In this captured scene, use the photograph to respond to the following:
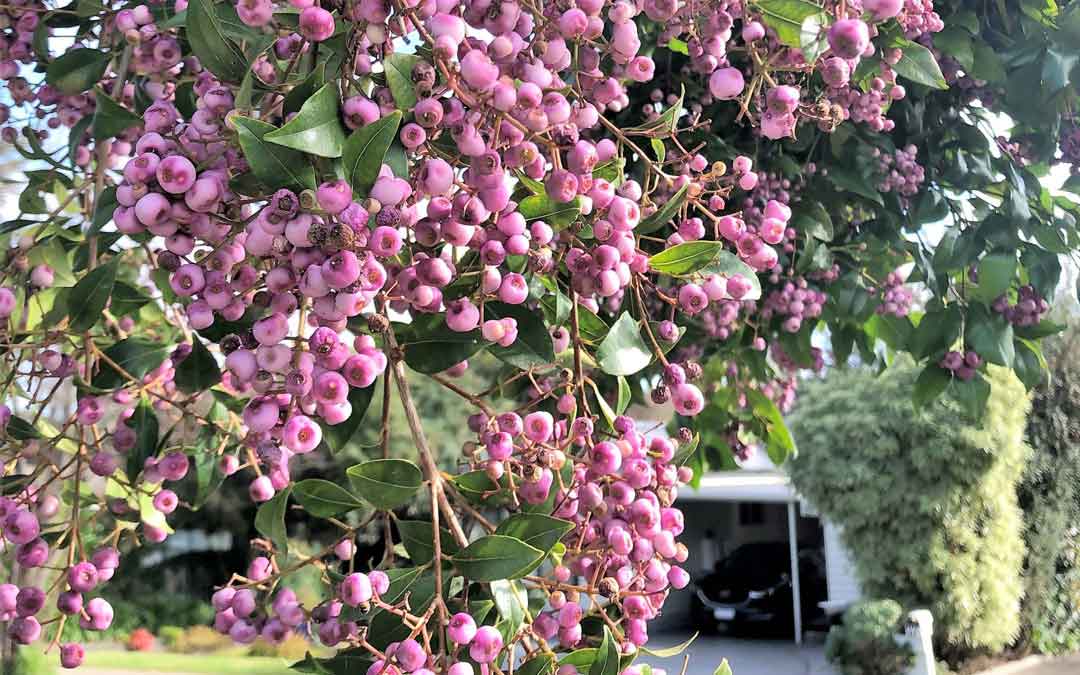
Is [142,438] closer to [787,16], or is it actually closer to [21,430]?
[21,430]

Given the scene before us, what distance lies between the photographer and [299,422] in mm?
726

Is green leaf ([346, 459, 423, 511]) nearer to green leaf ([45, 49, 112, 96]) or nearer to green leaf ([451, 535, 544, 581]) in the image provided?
green leaf ([451, 535, 544, 581])

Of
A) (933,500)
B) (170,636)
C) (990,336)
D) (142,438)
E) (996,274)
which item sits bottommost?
(170,636)

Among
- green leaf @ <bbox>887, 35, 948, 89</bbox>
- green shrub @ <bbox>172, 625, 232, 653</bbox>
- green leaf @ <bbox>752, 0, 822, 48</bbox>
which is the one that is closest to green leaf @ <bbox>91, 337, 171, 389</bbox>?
green leaf @ <bbox>752, 0, 822, 48</bbox>

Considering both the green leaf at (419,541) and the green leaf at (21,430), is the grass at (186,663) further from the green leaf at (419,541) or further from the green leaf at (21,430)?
the green leaf at (419,541)

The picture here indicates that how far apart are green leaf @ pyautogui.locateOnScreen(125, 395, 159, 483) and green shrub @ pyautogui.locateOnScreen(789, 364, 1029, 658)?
727 centimetres

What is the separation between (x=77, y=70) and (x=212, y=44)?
0.59 m

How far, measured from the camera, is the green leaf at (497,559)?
0.73 meters

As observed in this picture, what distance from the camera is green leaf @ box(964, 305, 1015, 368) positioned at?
1688mm

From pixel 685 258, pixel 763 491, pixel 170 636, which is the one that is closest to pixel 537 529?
pixel 685 258

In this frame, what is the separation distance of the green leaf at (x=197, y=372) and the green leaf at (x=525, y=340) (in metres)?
0.30

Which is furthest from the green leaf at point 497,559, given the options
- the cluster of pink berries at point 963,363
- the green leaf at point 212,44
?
the cluster of pink berries at point 963,363

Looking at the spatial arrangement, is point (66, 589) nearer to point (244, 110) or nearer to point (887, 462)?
point (244, 110)

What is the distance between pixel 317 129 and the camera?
612 millimetres
